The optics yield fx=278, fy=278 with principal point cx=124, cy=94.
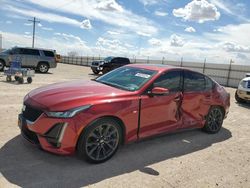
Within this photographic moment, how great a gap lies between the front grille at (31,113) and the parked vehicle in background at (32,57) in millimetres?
17061

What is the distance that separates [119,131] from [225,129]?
3.86 m

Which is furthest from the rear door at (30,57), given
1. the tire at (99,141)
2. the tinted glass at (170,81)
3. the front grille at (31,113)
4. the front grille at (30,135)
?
the tire at (99,141)

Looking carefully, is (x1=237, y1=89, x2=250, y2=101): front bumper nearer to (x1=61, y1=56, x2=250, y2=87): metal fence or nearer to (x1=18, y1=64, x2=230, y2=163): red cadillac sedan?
(x1=18, y1=64, x2=230, y2=163): red cadillac sedan

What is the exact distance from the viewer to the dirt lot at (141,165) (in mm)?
3846

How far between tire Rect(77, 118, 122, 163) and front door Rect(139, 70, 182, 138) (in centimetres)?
58

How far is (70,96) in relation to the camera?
4.31 meters

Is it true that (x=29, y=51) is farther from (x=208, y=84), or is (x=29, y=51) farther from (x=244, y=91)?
(x=208, y=84)

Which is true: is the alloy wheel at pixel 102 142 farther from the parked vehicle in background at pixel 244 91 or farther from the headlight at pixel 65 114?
the parked vehicle in background at pixel 244 91

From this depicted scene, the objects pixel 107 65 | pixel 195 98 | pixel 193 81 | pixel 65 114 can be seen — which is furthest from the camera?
pixel 107 65

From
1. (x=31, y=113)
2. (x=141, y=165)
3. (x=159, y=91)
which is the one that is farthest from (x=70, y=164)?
(x=159, y=91)

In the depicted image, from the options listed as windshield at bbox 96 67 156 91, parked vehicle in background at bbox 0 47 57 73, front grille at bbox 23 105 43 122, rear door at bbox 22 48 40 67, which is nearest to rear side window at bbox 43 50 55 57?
parked vehicle in background at bbox 0 47 57 73

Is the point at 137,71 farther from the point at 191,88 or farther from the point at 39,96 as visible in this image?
the point at 39,96

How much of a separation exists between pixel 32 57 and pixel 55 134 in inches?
715

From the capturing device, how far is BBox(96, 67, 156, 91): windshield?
16.6ft
